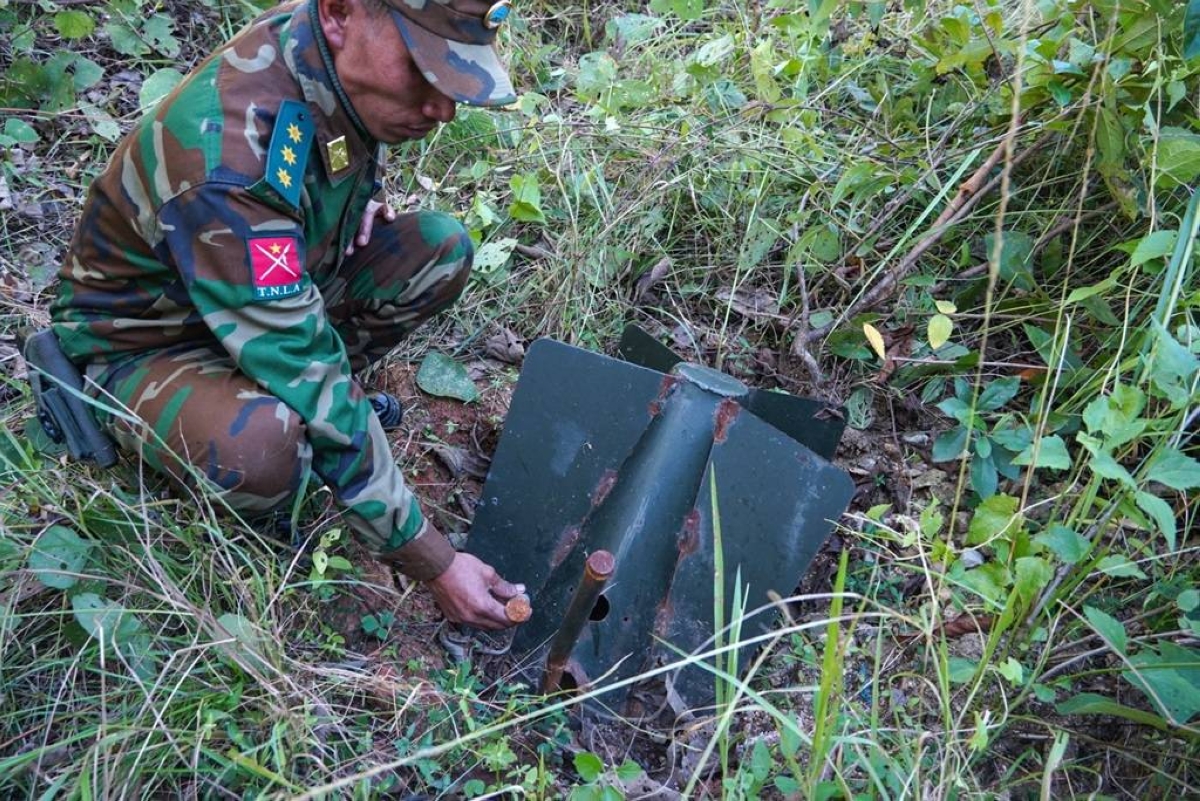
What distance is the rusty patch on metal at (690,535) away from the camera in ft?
6.91

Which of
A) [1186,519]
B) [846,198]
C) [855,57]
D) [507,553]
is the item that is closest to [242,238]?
[507,553]

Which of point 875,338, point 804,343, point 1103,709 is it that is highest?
point 875,338

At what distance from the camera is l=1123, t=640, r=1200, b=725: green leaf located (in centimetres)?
162

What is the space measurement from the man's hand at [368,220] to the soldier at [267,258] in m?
0.26

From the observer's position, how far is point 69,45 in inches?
135

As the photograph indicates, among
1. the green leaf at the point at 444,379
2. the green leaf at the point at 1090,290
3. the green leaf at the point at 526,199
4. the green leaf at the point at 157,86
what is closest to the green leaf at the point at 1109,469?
the green leaf at the point at 1090,290

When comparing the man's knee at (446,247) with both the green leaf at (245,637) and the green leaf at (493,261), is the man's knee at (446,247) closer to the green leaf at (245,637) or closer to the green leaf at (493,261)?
the green leaf at (493,261)

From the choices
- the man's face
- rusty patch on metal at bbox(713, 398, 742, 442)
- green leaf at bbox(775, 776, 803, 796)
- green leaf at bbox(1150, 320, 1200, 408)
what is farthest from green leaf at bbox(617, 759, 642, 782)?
the man's face

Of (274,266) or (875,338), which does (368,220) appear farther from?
(875,338)

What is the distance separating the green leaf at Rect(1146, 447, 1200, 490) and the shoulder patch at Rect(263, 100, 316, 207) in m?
1.61

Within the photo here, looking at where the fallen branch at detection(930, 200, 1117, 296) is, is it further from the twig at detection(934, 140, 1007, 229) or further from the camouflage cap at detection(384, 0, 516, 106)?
the camouflage cap at detection(384, 0, 516, 106)

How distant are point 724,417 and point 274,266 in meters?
0.99

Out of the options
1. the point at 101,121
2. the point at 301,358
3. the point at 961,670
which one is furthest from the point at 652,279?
the point at 101,121

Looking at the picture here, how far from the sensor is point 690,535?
212cm
